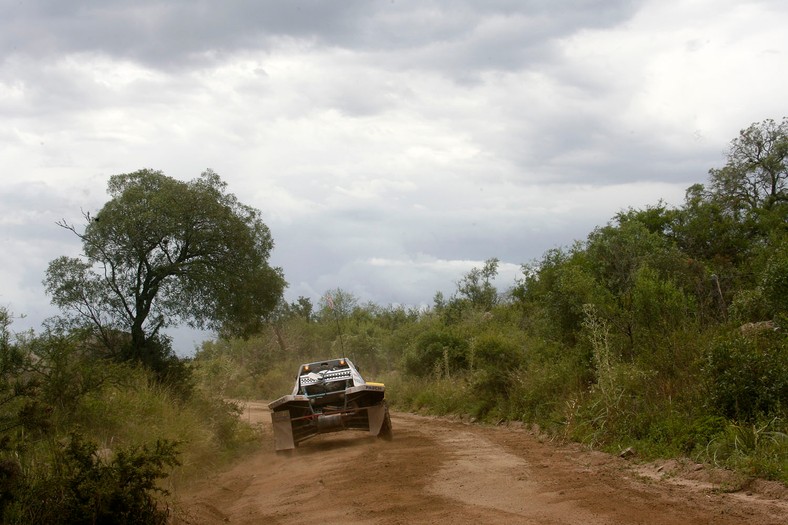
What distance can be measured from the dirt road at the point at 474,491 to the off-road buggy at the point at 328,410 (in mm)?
1003

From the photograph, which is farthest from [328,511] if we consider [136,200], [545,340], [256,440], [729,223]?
[729,223]

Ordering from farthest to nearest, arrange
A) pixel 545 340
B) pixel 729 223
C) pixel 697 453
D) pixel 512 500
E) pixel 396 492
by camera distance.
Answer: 1. pixel 729 223
2. pixel 545 340
3. pixel 697 453
4. pixel 396 492
5. pixel 512 500

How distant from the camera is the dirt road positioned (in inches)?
308

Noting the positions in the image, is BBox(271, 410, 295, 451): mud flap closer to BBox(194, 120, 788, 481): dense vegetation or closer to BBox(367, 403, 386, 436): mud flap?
BBox(367, 403, 386, 436): mud flap

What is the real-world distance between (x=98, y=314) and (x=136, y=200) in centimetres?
326

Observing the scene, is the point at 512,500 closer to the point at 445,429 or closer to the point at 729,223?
the point at 445,429

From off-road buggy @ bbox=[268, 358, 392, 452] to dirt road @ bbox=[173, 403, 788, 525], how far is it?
1003 mm

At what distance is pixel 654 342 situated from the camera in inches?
582

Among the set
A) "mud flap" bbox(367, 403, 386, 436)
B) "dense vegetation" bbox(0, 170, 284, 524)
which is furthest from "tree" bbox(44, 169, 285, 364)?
"mud flap" bbox(367, 403, 386, 436)

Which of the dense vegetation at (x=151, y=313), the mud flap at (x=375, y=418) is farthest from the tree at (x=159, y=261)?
the mud flap at (x=375, y=418)

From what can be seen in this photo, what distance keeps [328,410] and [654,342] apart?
6961 millimetres

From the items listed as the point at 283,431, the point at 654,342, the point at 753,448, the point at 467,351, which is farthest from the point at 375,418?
the point at 467,351

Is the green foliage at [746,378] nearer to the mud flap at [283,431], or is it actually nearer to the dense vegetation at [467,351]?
the dense vegetation at [467,351]

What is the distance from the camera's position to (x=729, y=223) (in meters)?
26.3
